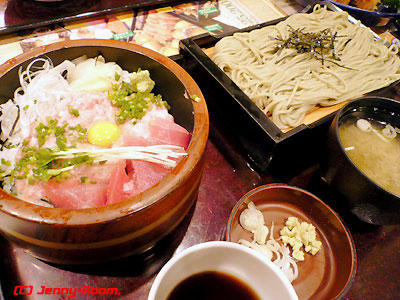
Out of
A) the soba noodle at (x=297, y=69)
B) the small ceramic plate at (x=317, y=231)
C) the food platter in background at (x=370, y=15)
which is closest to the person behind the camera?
the small ceramic plate at (x=317, y=231)

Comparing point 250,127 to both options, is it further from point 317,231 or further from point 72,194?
point 72,194

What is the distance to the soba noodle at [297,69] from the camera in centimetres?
200

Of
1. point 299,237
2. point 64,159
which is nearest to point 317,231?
point 299,237

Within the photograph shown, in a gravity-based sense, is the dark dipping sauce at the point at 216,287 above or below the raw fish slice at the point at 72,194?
below

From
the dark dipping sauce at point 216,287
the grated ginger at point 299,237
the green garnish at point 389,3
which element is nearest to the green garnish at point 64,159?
the dark dipping sauce at point 216,287

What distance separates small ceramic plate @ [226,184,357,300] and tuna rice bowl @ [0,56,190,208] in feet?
1.59

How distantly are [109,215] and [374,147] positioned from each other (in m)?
1.56

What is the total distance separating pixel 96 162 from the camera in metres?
1.26

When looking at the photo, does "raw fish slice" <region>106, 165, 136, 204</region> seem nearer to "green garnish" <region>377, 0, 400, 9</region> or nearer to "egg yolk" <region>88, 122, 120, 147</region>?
"egg yolk" <region>88, 122, 120, 147</region>

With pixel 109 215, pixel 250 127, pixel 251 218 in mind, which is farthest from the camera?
pixel 250 127

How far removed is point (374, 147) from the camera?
171 centimetres

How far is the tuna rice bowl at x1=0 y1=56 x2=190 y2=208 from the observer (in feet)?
3.84

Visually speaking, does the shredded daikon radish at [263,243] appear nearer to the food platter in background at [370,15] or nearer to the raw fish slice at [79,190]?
the raw fish slice at [79,190]

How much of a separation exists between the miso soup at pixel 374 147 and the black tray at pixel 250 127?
0.50 feet
